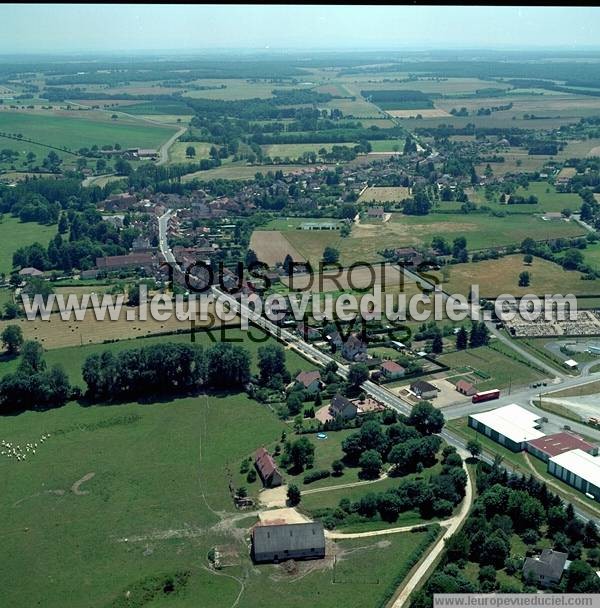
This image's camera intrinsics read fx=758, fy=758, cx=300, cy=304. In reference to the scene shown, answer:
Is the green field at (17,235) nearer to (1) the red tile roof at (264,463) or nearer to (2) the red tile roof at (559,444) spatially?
(1) the red tile roof at (264,463)

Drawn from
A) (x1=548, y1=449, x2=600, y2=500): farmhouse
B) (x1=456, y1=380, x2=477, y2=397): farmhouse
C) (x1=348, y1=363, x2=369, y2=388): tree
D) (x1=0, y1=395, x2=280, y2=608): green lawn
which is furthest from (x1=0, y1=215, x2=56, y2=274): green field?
(x1=548, y1=449, x2=600, y2=500): farmhouse

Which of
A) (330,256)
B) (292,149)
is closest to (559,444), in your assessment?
(330,256)

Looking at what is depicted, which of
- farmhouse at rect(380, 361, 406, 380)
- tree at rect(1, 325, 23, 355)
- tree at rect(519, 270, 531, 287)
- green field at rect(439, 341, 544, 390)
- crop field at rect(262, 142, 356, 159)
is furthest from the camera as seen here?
crop field at rect(262, 142, 356, 159)

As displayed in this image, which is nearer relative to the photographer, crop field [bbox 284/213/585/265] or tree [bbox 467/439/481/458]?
tree [bbox 467/439/481/458]

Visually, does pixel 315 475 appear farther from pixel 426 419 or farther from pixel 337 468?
pixel 426 419

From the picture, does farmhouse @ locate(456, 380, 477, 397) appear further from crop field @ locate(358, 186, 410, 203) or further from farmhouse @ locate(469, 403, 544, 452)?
crop field @ locate(358, 186, 410, 203)

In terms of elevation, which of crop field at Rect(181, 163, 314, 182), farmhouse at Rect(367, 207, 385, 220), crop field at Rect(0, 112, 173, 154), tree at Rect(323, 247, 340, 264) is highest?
crop field at Rect(0, 112, 173, 154)

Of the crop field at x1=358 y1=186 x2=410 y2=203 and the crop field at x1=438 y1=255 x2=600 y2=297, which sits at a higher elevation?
the crop field at x1=358 y1=186 x2=410 y2=203
